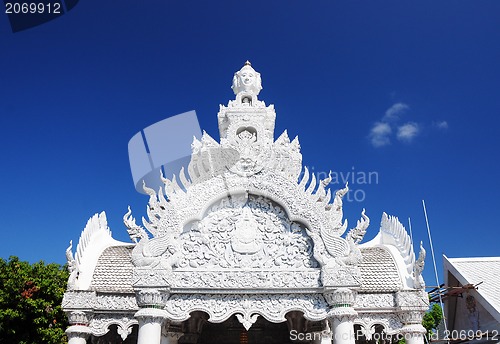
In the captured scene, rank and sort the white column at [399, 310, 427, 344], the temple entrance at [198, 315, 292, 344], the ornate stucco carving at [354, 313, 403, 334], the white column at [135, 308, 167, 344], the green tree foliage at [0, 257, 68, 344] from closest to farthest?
1. the white column at [135, 308, 167, 344]
2. the white column at [399, 310, 427, 344]
3. the ornate stucco carving at [354, 313, 403, 334]
4. the temple entrance at [198, 315, 292, 344]
5. the green tree foliage at [0, 257, 68, 344]

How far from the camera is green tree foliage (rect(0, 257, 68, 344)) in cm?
1513

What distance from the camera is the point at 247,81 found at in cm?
1344

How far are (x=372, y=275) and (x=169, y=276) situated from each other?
4.61 meters

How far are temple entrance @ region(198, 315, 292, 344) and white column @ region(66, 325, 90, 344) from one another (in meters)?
4.56

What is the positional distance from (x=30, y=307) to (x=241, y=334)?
7745 mm

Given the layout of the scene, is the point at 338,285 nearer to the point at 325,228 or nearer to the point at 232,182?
the point at 325,228

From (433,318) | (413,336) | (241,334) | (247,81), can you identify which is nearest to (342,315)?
(413,336)

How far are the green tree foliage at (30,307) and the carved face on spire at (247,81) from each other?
392 inches

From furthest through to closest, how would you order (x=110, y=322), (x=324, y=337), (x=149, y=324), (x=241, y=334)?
(x=241, y=334) < (x=324, y=337) < (x=110, y=322) < (x=149, y=324)

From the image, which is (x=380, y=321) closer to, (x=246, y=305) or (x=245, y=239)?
(x=246, y=305)

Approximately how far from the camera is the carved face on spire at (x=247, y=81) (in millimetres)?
13430

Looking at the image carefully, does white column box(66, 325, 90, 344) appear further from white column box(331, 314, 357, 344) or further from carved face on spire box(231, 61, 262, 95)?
carved face on spire box(231, 61, 262, 95)

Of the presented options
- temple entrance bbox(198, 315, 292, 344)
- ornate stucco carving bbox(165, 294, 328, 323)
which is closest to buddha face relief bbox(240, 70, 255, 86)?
ornate stucco carving bbox(165, 294, 328, 323)

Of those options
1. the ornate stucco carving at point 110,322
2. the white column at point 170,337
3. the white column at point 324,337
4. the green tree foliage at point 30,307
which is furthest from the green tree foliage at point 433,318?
the ornate stucco carving at point 110,322
